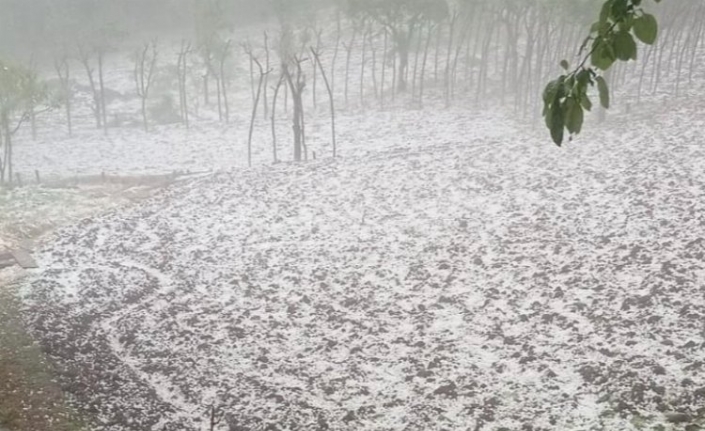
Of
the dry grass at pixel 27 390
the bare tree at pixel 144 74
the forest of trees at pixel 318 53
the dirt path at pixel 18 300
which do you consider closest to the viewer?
the dry grass at pixel 27 390

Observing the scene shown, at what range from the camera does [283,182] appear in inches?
1058

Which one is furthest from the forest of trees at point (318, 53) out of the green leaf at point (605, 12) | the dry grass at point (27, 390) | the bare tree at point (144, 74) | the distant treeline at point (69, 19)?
the green leaf at point (605, 12)

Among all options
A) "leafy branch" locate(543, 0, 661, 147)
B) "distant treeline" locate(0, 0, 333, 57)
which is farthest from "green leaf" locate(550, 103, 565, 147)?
"distant treeline" locate(0, 0, 333, 57)

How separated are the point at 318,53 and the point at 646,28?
49.7 meters

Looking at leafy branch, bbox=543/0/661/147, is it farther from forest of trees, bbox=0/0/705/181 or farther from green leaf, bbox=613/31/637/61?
forest of trees, bbox=0/0/705/181

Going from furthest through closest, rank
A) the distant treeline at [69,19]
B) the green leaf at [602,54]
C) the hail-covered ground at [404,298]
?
1. the distant treeline at [69,19]
2. the hail-covered ground at [404,298]
3. the green leaf at [602,54]

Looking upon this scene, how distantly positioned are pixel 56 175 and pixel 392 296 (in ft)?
74.8

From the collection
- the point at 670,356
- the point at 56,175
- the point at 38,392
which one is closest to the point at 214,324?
the point at 38,392

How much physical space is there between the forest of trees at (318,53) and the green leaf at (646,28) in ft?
92.7

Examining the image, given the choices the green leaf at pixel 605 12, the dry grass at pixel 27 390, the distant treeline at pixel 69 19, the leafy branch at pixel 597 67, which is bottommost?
the dry grass at pixel 27 390

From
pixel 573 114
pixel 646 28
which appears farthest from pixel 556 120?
pixel 646 28

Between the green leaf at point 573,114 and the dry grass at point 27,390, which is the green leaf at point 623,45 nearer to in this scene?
the green leaf at point 573,114

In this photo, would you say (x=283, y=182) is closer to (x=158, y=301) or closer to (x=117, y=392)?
(x=158, y=301)

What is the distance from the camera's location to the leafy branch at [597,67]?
2.80 metres
